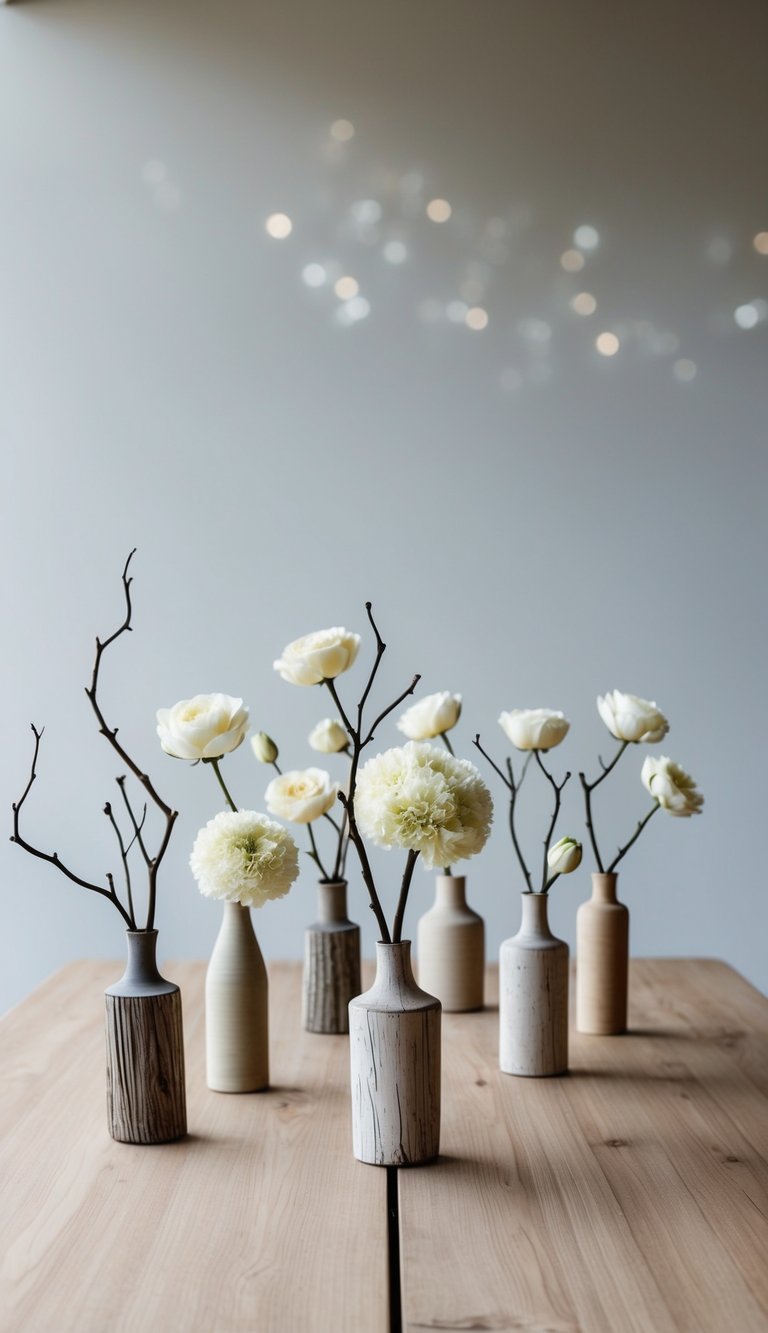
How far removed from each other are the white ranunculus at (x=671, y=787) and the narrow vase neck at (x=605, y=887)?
0.13 metres

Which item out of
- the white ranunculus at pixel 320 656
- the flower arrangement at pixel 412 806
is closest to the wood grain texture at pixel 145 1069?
the flower arrangement at pixel 412 806

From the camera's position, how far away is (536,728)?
154cm

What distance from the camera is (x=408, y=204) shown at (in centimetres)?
250

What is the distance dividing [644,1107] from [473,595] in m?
1.35

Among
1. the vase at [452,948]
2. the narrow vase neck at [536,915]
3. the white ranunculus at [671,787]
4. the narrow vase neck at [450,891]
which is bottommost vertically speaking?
the vase at [452,948]

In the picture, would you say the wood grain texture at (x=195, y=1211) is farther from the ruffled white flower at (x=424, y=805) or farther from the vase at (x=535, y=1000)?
the ruffled white flower at (x=424, y=805)

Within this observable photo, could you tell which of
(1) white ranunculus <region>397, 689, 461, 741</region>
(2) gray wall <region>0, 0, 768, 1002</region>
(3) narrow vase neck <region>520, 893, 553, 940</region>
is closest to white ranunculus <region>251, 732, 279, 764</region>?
(1) white ranunculus <region>397, 689, 461, 741</region>

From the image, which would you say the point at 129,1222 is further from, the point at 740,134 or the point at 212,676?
the point at 740,134

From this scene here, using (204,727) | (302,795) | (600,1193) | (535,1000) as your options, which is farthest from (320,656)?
(600,1193)

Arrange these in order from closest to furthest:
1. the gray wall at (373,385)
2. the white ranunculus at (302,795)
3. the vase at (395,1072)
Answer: the vase at (395,1072) → the white ranunculus at (302,795) → the gray wall at (373,385)

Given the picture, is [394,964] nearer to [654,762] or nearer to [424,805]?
[424,805]

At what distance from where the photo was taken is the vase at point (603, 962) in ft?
5.25

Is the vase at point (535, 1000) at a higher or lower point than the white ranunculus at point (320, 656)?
lower

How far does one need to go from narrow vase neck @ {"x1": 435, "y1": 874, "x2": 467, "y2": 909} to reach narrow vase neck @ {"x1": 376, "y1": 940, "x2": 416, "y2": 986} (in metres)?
0.49
